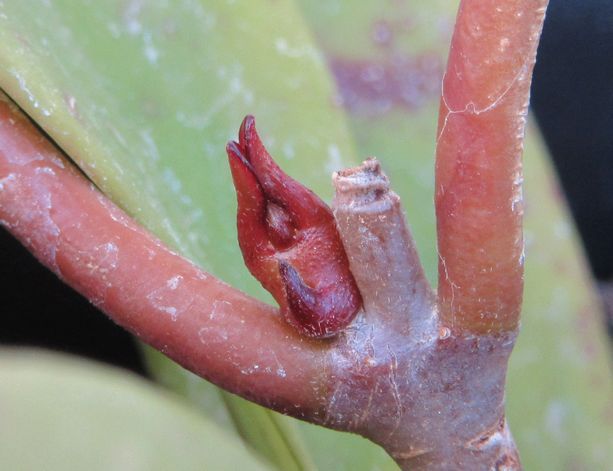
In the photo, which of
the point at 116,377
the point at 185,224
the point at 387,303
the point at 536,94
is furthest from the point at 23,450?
the point at 536,94

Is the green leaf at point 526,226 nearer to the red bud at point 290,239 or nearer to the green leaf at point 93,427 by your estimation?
the red bud at point 290,239

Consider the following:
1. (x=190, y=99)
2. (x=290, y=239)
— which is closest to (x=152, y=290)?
(x=290, y=239)

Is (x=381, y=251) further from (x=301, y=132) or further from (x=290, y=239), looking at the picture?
(x=301, y=132)

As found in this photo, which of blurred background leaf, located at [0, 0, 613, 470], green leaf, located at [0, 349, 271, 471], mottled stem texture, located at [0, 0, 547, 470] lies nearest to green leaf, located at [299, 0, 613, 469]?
blurred background leaf, located at [0, 0, 613, 470]

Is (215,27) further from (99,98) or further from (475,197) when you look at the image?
(475,197)

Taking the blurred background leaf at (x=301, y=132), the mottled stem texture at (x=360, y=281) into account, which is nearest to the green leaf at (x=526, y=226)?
the blurred background leaf at (x=301, y=132)
